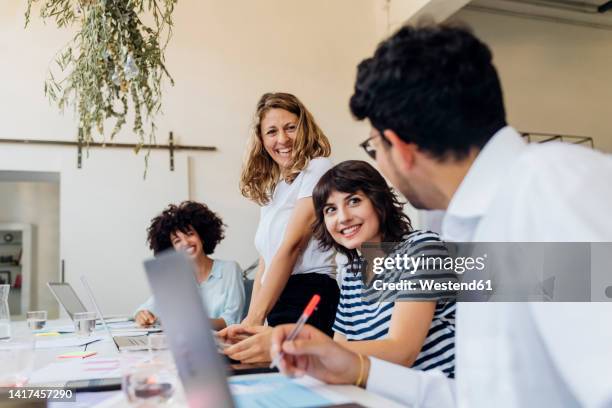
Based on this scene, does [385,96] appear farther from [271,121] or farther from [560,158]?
[271,121]

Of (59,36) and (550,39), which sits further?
(550,39)

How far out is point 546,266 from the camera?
2.27 feet

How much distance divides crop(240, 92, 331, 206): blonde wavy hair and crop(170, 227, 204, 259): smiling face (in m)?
0.77

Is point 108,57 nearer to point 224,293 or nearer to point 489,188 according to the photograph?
point 224,293

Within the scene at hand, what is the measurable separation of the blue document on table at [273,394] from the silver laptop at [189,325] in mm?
229

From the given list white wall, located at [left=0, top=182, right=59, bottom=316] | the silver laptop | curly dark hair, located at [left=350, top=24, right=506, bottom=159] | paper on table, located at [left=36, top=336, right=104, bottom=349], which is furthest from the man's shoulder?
white wall, located at [left=0, top=182, right=59, bottom=316]

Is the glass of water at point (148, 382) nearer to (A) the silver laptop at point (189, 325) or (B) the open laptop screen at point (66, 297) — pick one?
(A) the silver laptop at point (189, 325)

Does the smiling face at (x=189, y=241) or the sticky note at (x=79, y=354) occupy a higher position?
the smiling face at (x=189, y=241)

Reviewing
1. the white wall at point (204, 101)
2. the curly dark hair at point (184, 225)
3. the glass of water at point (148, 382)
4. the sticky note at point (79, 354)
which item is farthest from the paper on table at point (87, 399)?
the white wall at point (204, 101)

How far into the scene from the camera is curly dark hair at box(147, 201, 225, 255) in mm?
3068

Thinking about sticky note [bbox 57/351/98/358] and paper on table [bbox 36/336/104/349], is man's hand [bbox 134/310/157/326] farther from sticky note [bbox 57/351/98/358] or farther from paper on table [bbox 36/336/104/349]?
sticky note [bbox 57/351/98/358]

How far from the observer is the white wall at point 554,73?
539 cm

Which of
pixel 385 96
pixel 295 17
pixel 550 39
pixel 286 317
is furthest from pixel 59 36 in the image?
pixel 550 39

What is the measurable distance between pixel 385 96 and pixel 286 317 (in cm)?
127
